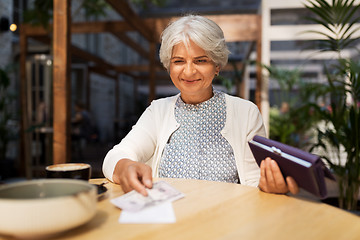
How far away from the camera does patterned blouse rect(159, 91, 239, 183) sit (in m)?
1.34

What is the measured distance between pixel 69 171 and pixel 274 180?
603mm

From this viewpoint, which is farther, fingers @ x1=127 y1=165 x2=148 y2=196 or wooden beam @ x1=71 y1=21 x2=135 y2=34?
wooden beam @ x1=71 y1=21 x2=135 y2=34

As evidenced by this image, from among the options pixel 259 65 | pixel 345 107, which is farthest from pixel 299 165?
pixel 259 65

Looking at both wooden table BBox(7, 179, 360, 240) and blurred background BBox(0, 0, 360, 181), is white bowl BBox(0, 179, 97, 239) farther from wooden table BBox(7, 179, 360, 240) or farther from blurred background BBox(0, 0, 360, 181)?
blurred background BBox(0, 0, 360, 181)

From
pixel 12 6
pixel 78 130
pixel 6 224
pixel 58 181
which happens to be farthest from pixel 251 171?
pixel 12 6

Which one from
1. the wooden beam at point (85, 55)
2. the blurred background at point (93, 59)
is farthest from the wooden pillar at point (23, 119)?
the wooden beam at point (85, 55)

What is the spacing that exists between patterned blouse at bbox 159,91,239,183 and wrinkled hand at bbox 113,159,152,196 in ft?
1.45

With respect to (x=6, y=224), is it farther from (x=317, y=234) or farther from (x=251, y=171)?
(x=251, y=171)

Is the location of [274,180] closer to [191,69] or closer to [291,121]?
[191,69]

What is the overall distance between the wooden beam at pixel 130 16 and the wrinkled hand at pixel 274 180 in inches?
121

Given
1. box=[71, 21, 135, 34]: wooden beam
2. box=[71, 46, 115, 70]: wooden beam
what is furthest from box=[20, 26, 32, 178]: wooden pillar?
box=[71, 46, 115, 70]: wooden beam

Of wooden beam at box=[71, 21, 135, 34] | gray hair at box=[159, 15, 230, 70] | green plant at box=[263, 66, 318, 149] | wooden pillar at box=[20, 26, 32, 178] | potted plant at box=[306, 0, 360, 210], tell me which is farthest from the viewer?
wooden beam at box=[71, 21, 135, 34]

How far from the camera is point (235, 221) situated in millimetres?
690

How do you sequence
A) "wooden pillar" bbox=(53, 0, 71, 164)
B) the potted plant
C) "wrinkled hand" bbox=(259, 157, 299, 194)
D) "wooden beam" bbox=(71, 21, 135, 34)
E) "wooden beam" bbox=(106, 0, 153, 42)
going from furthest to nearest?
"wooden beam" bbox=(71, 21, 135, 34), "wooden beam" bbox=(106, 0, 153, 42), "wooden pillar" bbox=(53, 0, 71, 164), the potted plant, "wrinkled hand" bbox=(259, 157, 299, 194)
